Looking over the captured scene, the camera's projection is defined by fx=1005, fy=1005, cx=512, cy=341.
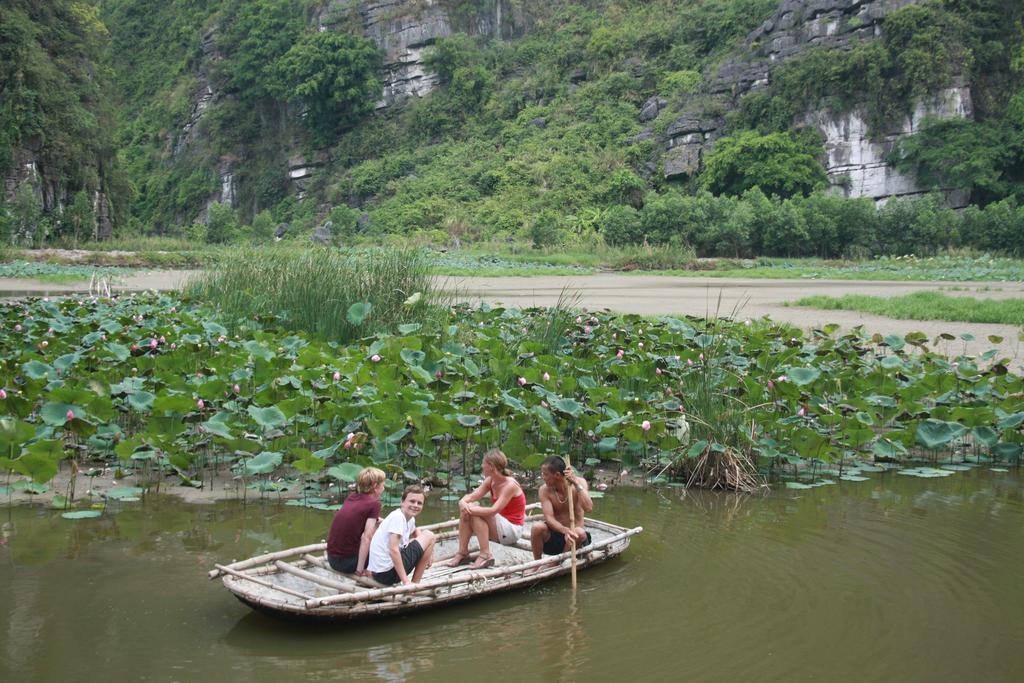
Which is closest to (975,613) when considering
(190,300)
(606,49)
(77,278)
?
(190,300)

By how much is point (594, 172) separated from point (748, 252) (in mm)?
14619

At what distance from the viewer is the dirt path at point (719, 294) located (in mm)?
13562

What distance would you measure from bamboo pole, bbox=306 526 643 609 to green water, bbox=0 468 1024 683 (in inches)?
6.5

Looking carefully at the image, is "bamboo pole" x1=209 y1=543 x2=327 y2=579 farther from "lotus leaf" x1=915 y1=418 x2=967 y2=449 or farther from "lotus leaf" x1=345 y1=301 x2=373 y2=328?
"lotus leaf" x1=345 y1=301 x2=373 y2=328

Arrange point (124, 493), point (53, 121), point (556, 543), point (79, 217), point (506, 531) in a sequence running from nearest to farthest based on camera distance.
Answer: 1. point (556, 543)
2. point (506, 531)
3. point (124, 493)
4. point (79, 217)
5. point (53, 121)

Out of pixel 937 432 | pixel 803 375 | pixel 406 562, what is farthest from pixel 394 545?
pixel 803 375

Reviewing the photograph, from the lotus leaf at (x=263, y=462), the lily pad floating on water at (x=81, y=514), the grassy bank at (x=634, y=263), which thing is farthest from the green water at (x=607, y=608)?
the grassy bank at (x=634, y=263)

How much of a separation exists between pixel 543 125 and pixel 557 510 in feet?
190

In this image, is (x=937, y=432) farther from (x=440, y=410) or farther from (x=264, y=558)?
(x=264, y=558)

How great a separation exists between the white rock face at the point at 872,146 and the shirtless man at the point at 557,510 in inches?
1798

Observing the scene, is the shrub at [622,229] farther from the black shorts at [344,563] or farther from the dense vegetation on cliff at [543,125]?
the black shorts at [344,563]

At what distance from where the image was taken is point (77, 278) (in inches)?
1026

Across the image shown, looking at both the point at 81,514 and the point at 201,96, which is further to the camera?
the point at 201,96

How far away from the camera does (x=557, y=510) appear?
513 centimetres
